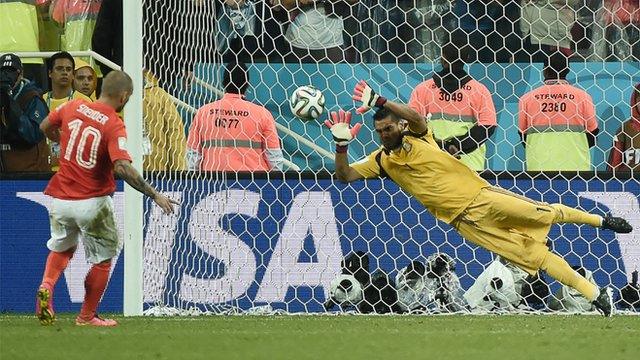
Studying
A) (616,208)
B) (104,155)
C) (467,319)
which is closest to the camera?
(104,155)

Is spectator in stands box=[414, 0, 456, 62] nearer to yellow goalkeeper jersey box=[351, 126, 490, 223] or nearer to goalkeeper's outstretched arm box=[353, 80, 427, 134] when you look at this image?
yellow goalkeeper jersey box=[351, 126, 490, 223]

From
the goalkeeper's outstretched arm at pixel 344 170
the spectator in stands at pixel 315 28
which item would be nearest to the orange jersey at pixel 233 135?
the spectator in stands at pixel 315 28

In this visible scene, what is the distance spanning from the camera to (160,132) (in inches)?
432

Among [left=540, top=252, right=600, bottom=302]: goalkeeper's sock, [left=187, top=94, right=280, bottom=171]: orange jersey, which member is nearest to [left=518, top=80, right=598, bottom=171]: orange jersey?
[left=540, top=252, right=600, bottom=302]: goalkeeper's sock

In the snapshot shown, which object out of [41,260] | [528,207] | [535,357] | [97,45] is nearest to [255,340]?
[535,357]

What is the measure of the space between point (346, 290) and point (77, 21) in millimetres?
3869

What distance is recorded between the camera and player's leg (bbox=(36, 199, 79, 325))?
882 centimetres

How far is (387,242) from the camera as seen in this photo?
1099 cm

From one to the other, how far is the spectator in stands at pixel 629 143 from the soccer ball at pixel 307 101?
244 centimetres

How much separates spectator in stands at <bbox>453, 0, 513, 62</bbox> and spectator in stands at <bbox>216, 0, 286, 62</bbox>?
5.11 feet

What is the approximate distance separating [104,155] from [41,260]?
256 cm

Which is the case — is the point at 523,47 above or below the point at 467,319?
above

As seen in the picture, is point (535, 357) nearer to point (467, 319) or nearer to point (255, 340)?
point (255, 340)

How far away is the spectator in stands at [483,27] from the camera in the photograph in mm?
12203
